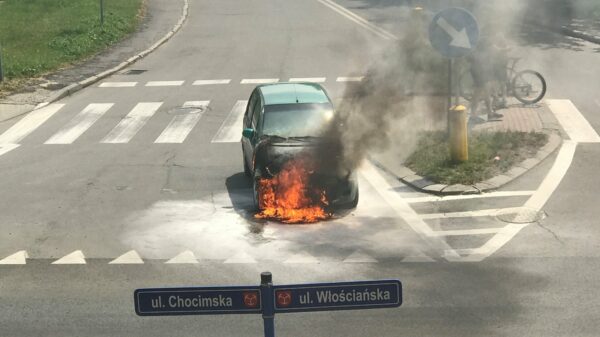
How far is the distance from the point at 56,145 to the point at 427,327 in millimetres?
12334

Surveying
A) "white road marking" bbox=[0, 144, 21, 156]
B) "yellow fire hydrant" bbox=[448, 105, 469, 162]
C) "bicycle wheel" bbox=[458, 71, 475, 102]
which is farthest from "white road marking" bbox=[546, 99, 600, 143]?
"white road marking" bbox=[0, 144, 21, 156]

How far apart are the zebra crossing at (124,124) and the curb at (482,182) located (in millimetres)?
4603

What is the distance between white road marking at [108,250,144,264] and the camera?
1268 centimetres

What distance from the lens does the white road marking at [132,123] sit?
68.0ft

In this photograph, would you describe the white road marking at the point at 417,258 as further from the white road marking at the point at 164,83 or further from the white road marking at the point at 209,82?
the white road marking at the point at 164,83

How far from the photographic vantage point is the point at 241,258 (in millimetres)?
12750

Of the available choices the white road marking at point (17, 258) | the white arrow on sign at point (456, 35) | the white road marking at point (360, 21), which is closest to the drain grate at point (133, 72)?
the white road marking at point (360, 21)

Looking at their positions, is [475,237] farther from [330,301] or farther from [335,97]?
[335,97]

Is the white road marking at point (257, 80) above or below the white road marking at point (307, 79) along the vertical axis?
below

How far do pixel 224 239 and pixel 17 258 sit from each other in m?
2.88

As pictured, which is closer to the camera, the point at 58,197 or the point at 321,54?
the point at 58,197

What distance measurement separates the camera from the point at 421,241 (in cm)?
1331

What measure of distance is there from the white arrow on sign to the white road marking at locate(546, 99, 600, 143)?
147 inches

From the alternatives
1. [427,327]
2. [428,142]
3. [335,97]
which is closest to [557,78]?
[335,97]
